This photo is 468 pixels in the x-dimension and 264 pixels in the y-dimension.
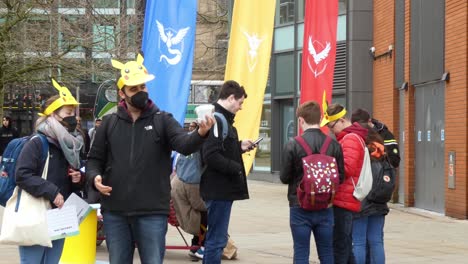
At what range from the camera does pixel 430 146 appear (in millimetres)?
18984

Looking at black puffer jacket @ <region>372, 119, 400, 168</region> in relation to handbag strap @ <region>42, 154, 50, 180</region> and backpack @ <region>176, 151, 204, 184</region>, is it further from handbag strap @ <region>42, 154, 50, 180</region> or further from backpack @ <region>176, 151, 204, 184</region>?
handbag strap @ <region>42, 154, 50, 180</region>

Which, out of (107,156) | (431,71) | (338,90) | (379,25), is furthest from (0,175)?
(338,90)

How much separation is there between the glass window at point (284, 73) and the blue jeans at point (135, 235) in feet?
73.6

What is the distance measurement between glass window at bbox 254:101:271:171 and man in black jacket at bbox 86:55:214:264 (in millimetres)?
24238

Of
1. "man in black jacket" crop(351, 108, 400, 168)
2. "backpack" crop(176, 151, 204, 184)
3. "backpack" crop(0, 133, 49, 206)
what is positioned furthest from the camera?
"backpack" crop(176, 151, 204, 184)

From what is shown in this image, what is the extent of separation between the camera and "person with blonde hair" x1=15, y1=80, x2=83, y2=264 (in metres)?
7.05

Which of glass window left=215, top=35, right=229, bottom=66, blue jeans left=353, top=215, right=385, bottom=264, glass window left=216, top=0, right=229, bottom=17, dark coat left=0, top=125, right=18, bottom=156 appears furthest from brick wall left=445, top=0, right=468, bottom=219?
glass window left=215, top=35, right=229, bottom=66

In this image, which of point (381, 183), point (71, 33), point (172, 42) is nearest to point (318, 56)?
point (172, 42)

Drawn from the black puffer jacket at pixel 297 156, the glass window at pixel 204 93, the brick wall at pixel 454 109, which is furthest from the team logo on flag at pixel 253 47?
the glass window at pixel 204 93

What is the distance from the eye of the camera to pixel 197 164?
10.8m

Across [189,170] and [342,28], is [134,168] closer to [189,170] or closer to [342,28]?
[189,170]

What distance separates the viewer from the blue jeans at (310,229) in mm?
8234

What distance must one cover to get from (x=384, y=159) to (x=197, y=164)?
236 cm

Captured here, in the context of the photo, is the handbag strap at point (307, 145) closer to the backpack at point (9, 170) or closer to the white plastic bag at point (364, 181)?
the white plastic bag at point (364, 181)
